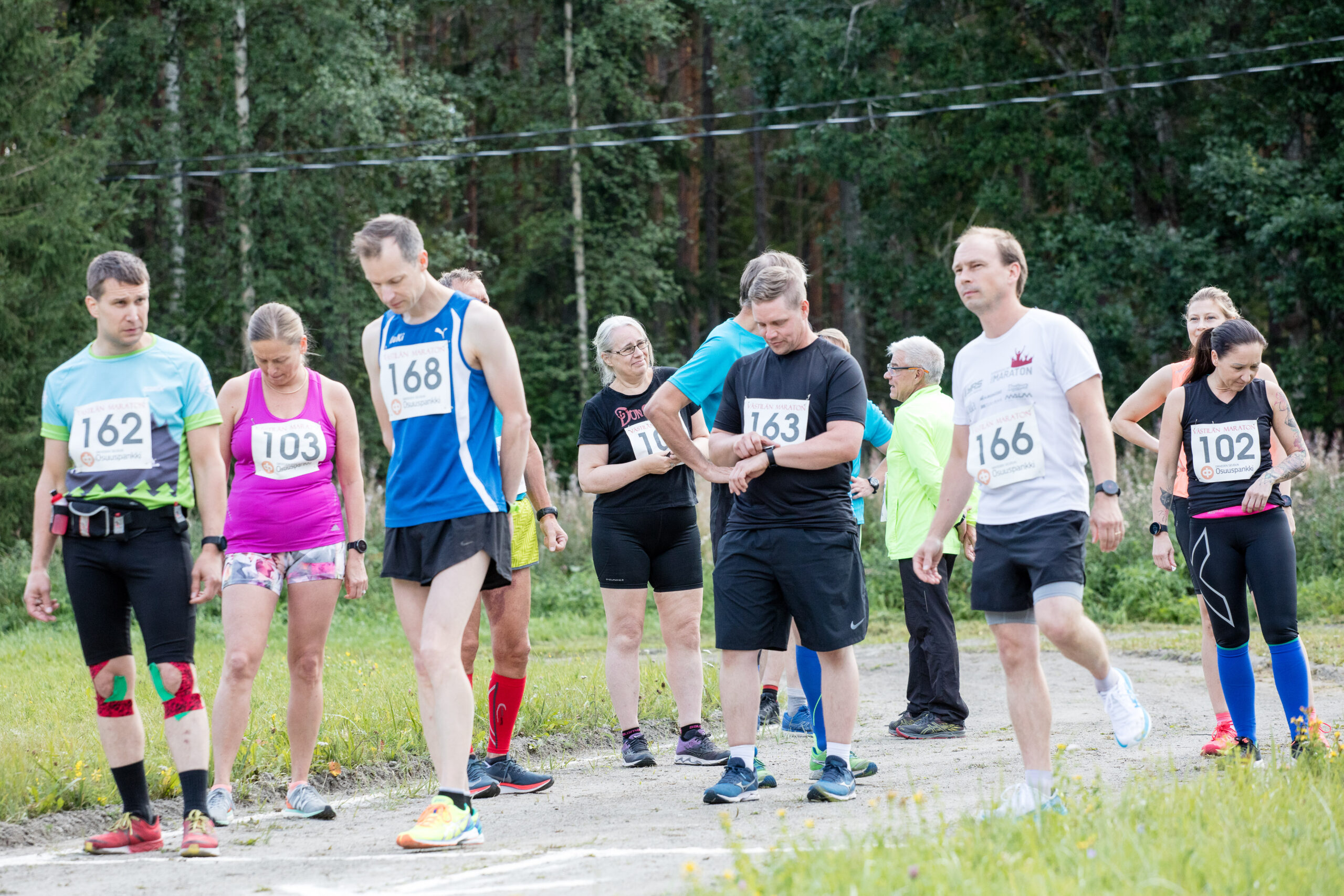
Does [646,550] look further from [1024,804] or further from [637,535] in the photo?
[1024,804]

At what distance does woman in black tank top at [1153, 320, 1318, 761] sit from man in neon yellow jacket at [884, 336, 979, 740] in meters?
1.54

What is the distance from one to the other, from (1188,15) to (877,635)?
18.0 meters

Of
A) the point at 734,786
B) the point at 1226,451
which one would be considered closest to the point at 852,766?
the point at 734,786

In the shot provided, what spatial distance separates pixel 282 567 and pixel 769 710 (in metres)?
3.61

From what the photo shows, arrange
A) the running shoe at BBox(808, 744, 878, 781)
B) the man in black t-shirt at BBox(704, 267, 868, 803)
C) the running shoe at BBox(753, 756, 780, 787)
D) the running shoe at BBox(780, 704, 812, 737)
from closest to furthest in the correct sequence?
the man in black t-shirt at BBox(704, 267, 868, 803), the running shoe at BBox(753, 756, 780, 787), the running shoe at BBox(808, 744, 878, 781), the running shoe at BBox(780, 704, 812, 737)

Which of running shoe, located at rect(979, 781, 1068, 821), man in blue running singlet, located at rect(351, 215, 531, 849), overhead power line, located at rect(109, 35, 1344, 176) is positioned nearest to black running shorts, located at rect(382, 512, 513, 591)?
man in blue running singlet, located at rect(351, 215, 531, 849)

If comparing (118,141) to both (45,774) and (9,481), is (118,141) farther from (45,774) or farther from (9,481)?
(45,774)

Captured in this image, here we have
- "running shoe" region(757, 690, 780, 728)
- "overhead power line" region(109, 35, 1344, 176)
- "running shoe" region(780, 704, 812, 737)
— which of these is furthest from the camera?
"overhead power line" region(109, 35, 1344, 176)

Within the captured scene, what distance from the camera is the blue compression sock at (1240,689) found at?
21.2 ft

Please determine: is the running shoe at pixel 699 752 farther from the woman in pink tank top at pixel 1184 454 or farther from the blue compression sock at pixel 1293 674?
the blue compression sock at pixel 1293 674

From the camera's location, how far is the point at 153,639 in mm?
5219

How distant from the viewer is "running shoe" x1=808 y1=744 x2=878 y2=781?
6.31 metres

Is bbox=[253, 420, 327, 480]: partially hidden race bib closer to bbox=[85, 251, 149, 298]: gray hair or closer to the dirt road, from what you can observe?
bbox=[85, 251, 149, 298]: gray hair

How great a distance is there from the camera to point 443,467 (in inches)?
208
